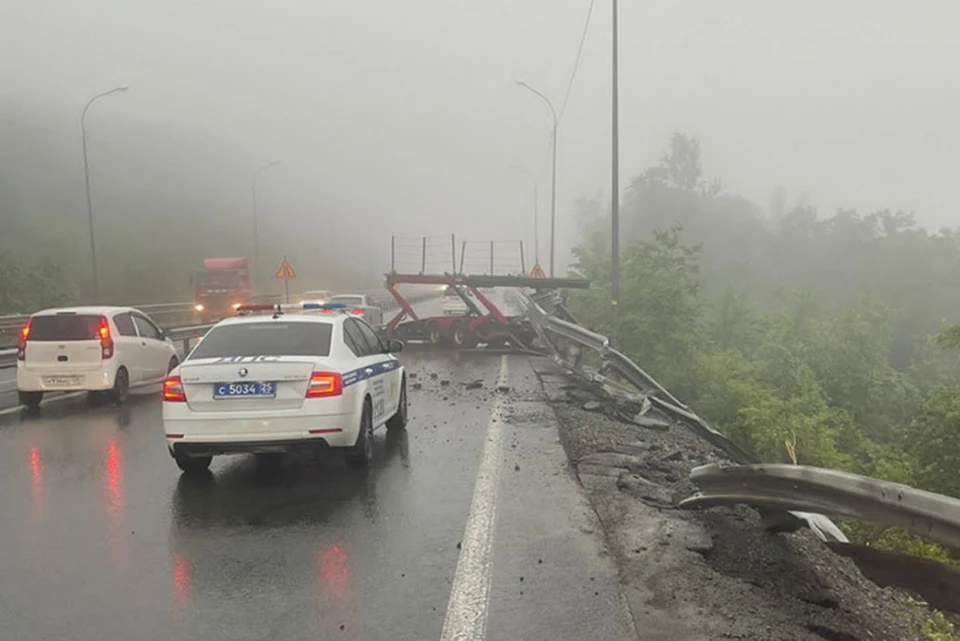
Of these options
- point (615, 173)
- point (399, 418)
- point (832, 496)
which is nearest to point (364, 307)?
point (615, 173)

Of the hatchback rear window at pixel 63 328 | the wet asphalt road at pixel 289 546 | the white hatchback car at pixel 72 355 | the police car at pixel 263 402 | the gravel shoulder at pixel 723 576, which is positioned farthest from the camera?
the hatchback rear window at pixel 63 328

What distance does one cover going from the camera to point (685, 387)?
2367 centimetres

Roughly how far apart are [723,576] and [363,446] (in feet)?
13.2

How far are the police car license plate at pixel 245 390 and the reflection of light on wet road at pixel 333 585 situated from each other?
220cm

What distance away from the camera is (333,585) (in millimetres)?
4738

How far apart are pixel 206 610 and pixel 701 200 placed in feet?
355

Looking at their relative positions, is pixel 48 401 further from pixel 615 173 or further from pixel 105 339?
pixel 615 173

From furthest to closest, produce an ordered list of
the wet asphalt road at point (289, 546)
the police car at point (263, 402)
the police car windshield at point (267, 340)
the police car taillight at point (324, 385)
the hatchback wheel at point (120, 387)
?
1. the hatchback wheel at point (120, 387)
2. the police car windshield at point (267, 340)
3. the police car taillight at point (324, 385)
4. the police car at point (263, 402)
5. the wet asphalt road at point (289, 546)

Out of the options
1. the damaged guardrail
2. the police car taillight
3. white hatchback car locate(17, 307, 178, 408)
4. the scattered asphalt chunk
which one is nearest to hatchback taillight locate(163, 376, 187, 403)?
the police car taillight

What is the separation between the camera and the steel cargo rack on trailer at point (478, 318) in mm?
22547

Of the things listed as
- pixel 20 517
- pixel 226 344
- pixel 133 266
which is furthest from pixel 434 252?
pixel 133 266

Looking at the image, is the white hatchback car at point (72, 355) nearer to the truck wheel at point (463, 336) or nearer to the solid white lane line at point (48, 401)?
the solid white lane line at point (48, 401)

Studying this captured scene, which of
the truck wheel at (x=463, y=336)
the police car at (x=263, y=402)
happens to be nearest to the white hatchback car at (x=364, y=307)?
the truck wheel at (x=463, y=336)

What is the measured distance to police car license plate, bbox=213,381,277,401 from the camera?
23.9 feet
